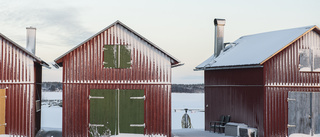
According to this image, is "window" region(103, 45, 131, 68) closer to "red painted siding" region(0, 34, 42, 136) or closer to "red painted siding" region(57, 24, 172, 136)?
"red painted siding" region(57, 24, 172, 136)

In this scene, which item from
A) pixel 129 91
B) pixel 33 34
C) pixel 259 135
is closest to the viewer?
pixel 129 91

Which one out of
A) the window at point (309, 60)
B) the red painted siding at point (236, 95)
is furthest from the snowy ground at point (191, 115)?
the window at point (309, 60)

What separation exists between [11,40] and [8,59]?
959 millimetres

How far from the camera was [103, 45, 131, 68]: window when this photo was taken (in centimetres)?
2066

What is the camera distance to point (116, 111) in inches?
814

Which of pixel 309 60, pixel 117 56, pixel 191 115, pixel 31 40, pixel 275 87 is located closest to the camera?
pixel 117 56

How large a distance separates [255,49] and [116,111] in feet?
30.4

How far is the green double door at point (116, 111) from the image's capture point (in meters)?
20.6

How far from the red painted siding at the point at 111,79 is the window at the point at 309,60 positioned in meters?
7.37

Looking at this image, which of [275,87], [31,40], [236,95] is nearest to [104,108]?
[236,95]

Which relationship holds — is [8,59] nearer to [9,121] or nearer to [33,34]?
[9,121]

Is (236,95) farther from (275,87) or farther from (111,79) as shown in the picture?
(111,79)

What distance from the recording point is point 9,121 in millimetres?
20672

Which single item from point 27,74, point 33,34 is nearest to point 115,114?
point 27,74
